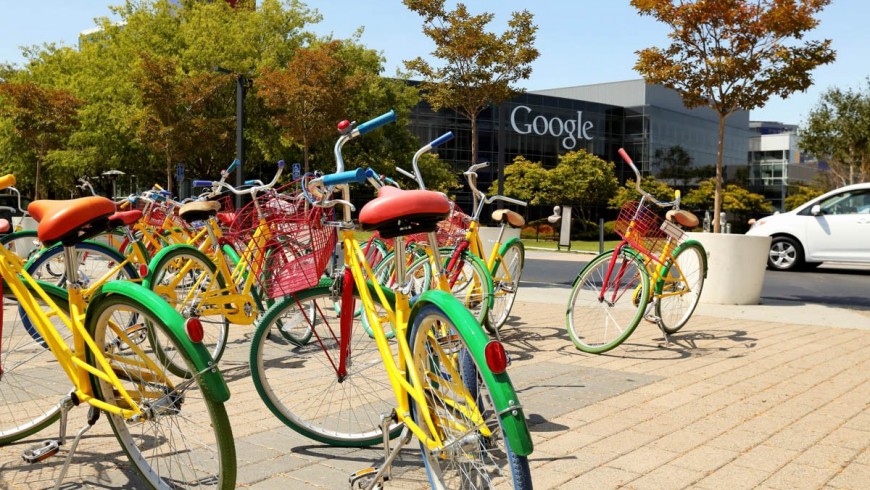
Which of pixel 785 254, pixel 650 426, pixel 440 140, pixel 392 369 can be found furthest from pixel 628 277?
pixel 785 254

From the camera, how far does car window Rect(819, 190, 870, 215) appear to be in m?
14.5

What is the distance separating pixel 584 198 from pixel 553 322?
118 ft

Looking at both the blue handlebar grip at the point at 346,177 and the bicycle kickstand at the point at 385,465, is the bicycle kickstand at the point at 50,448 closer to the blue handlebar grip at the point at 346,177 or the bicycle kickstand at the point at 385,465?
the bicycle kickstand at the point at 385,465

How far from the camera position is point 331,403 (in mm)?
3934

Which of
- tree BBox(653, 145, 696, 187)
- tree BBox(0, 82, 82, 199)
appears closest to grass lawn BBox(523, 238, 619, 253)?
tree BBox(0, 82, 82, 199)

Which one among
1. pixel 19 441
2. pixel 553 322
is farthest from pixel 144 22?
pixel 19 441

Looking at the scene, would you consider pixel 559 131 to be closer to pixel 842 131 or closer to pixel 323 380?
pixel 842 131

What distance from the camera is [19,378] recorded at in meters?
4.04

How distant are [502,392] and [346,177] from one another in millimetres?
1207

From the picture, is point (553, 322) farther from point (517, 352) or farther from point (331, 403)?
point (331, 403)

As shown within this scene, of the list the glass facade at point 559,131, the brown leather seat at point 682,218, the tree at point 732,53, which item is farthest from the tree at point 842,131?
the brown leather seat at point 682,218

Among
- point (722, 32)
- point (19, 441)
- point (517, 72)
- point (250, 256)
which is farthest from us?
point (517, 72)

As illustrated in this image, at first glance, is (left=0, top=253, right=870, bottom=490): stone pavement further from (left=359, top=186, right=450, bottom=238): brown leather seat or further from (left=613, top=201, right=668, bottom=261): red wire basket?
(left=359, top=186, right=450, bottom=238): brown leather seat

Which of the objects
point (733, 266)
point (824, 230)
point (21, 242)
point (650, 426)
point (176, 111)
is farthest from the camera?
point (176, 111)
